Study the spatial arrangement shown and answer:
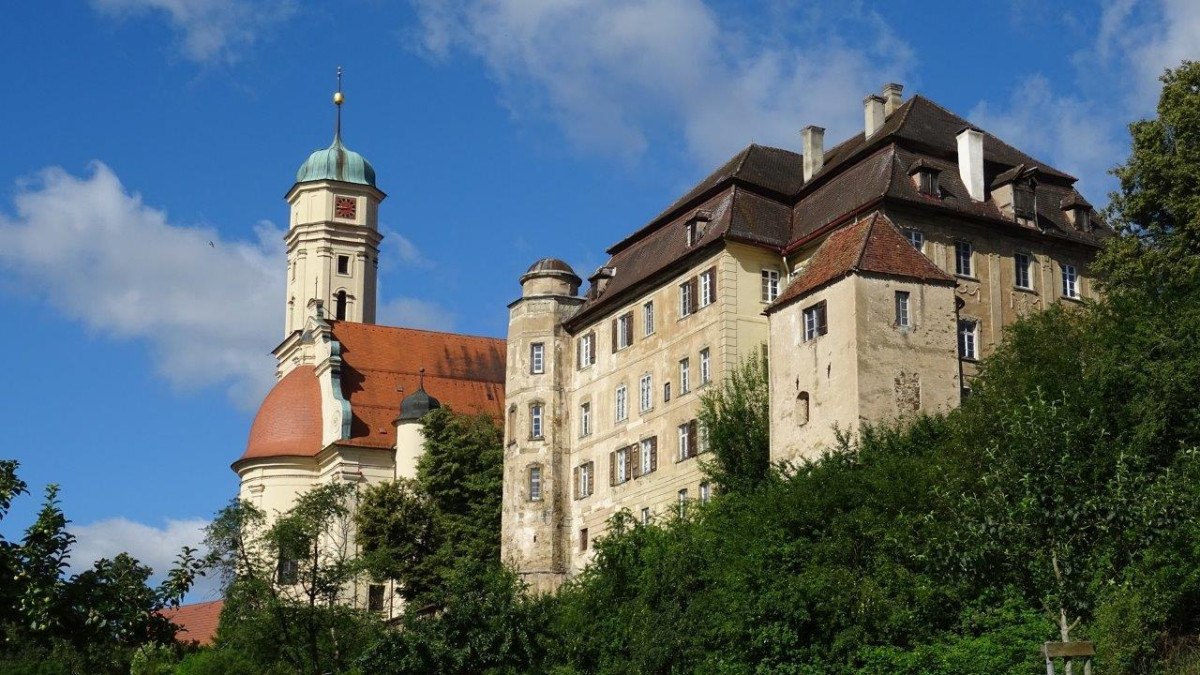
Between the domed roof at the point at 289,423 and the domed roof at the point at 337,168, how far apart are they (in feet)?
60.3

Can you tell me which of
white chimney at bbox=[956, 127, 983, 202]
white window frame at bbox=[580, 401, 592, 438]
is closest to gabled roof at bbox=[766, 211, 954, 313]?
white chimney at bbox=[956, 127, 983, 202]

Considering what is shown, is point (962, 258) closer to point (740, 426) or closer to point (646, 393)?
point (740, 426)

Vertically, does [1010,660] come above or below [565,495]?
below

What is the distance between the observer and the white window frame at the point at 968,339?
50.3 metres

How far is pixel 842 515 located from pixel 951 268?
13.3 meters

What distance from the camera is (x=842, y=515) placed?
41.1m

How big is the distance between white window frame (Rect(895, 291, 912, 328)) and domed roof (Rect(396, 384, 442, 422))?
107 feet

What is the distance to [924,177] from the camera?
52594mm

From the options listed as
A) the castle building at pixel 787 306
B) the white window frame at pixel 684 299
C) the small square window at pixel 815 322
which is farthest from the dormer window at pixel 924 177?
the white window frame at pixel 684 299

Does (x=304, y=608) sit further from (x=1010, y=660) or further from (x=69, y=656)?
(x=1010, y=660)

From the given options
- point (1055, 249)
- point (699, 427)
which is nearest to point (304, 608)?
point (699, 427)

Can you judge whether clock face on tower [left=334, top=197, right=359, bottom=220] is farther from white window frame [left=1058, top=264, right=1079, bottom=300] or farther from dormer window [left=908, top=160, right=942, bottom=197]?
white window frame [left=1058, top=264, right=1079, bottom=300]

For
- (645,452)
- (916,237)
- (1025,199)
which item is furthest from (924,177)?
(645,452)

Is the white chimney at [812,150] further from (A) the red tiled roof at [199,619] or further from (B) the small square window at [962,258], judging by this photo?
(A) the red tiled roof at [199,619]
